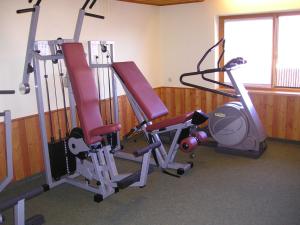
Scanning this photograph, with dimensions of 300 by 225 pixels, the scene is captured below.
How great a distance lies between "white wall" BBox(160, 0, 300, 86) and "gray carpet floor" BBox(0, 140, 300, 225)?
2.02 metres

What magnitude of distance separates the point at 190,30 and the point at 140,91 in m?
2.02

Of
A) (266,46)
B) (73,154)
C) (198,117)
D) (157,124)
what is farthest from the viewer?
(266,46)

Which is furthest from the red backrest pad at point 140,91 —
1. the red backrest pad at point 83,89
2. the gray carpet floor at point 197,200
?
the gray carpet floor at point 197,200

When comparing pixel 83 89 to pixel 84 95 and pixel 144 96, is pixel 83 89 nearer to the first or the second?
pixel 84 95

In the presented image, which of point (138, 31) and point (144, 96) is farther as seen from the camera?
point (138, 31)

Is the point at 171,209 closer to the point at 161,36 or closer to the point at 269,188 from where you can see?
the point at 269,188

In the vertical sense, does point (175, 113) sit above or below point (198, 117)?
below

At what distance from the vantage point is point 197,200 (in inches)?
118

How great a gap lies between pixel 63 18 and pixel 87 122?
63.5 inches

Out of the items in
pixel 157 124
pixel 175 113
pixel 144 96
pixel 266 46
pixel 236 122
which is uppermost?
pixel 266 46

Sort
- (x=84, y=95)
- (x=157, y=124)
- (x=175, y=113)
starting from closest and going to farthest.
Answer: (x=84, y=95), (x=157, y=124), (x=175, y=113)

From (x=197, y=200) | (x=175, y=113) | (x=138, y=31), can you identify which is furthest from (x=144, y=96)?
(x=175, y=113)

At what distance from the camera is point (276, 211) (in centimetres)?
274

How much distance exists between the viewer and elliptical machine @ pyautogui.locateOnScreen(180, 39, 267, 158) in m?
3.91
